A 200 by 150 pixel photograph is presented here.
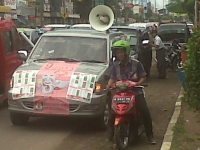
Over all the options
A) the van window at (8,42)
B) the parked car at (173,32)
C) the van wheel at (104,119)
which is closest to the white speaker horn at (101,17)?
the van window at (8,42)

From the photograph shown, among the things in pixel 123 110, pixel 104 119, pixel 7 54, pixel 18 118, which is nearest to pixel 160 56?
pixel 7 54

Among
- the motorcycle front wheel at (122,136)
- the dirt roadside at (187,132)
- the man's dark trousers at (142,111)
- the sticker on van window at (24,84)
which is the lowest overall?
the dirt roadside at (187,132)

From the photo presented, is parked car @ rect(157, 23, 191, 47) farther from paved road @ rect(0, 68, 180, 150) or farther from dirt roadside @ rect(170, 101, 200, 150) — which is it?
dirt roadside @ rect(170, 101, 200, 150)

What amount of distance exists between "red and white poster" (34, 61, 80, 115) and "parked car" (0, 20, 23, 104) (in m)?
2.47

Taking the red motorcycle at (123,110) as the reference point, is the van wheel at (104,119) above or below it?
below

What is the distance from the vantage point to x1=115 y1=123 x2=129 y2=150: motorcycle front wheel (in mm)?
6922

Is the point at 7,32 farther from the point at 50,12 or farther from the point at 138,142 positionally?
the point at 50,12

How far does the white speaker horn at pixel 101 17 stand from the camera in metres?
10.5

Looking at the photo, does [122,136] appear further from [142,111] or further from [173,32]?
[173,32]

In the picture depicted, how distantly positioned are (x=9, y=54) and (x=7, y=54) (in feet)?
0.49

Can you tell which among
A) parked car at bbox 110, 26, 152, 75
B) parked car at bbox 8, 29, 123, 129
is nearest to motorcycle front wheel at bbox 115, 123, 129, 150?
parked car at bbox 8, 29, 123, 129

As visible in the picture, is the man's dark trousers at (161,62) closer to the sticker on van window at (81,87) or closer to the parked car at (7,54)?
the parked car at (7,54)

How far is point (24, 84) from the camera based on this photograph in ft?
27.5

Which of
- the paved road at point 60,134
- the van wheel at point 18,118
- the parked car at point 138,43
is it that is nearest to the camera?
the paved road at point 60,134
